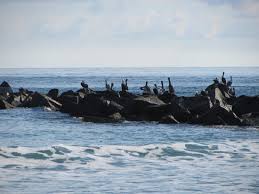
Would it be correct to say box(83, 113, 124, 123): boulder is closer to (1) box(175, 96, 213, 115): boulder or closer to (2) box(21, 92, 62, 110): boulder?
(1) box(175, 96, 213, 115): boulder

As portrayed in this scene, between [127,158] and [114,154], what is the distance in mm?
1213

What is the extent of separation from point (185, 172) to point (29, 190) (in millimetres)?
6134

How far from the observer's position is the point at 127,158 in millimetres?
24719

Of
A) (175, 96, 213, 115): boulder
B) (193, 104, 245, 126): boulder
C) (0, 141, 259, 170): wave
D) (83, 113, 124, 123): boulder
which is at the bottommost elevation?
(0, 141, 259, 170): wave

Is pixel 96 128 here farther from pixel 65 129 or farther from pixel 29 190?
pixel 29 190

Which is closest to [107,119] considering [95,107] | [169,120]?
[95,107]

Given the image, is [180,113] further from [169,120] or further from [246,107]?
[246,107]

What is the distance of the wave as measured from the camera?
23.3m

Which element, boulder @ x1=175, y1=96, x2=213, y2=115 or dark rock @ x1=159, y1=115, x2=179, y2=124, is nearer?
dark rock @ x1=159, y1=115, x2=179, y2=124

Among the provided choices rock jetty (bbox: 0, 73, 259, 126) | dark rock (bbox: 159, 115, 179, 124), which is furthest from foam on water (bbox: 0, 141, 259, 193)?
dark rock (bbox: 159, 115, 179, 124)

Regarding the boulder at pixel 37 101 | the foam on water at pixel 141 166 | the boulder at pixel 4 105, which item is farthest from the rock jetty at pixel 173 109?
the foam on water at pixel 141 166

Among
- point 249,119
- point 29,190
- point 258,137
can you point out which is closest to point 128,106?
point 249,119

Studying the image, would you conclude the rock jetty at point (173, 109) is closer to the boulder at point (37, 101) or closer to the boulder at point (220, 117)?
the boulder at point (220, 117)

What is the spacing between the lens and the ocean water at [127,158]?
19.2 m
